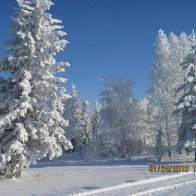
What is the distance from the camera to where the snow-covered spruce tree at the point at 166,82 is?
153 feet

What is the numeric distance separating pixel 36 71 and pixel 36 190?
25.5 feet

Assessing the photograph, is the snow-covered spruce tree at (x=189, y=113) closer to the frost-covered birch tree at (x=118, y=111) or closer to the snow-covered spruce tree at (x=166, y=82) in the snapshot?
the snow-covered spruce tree at (x=166, y=82)

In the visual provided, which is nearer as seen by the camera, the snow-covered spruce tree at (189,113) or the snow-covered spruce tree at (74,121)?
the snow-covered spruce tree at (189,113)

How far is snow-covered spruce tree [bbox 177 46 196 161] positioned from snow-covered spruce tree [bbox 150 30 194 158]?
6.35m

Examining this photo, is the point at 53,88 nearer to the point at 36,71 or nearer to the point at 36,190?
the point at 36,71

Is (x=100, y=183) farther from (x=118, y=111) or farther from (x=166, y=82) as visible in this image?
(x=166, y=82)

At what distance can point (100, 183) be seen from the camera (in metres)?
22.9

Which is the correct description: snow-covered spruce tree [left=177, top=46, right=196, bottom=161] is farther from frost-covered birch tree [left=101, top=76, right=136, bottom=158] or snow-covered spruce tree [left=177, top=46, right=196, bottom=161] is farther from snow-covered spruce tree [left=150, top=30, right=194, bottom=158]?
frost-covered birch tree [left=101, top=76, right=136, bottom=158]

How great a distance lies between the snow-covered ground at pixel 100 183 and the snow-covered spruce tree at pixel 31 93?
166 centimetres

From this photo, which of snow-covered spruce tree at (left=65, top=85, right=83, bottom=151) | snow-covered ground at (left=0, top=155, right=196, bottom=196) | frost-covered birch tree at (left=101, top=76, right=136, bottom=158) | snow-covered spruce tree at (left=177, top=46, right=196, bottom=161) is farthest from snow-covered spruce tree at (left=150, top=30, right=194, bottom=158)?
snow-covered spruce tree at (left=65, top=85, right=83, bottom=151)

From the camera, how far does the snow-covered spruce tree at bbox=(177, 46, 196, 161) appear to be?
1430 inches

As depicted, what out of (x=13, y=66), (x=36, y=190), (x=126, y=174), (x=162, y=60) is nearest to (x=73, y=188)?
(x=36, y=190)

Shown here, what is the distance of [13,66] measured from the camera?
85.2 ft

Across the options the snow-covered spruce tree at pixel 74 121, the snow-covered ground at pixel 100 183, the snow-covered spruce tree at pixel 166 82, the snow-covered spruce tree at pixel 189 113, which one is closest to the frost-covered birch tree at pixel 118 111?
the snow-covered spruce tree at pixel 166 82
